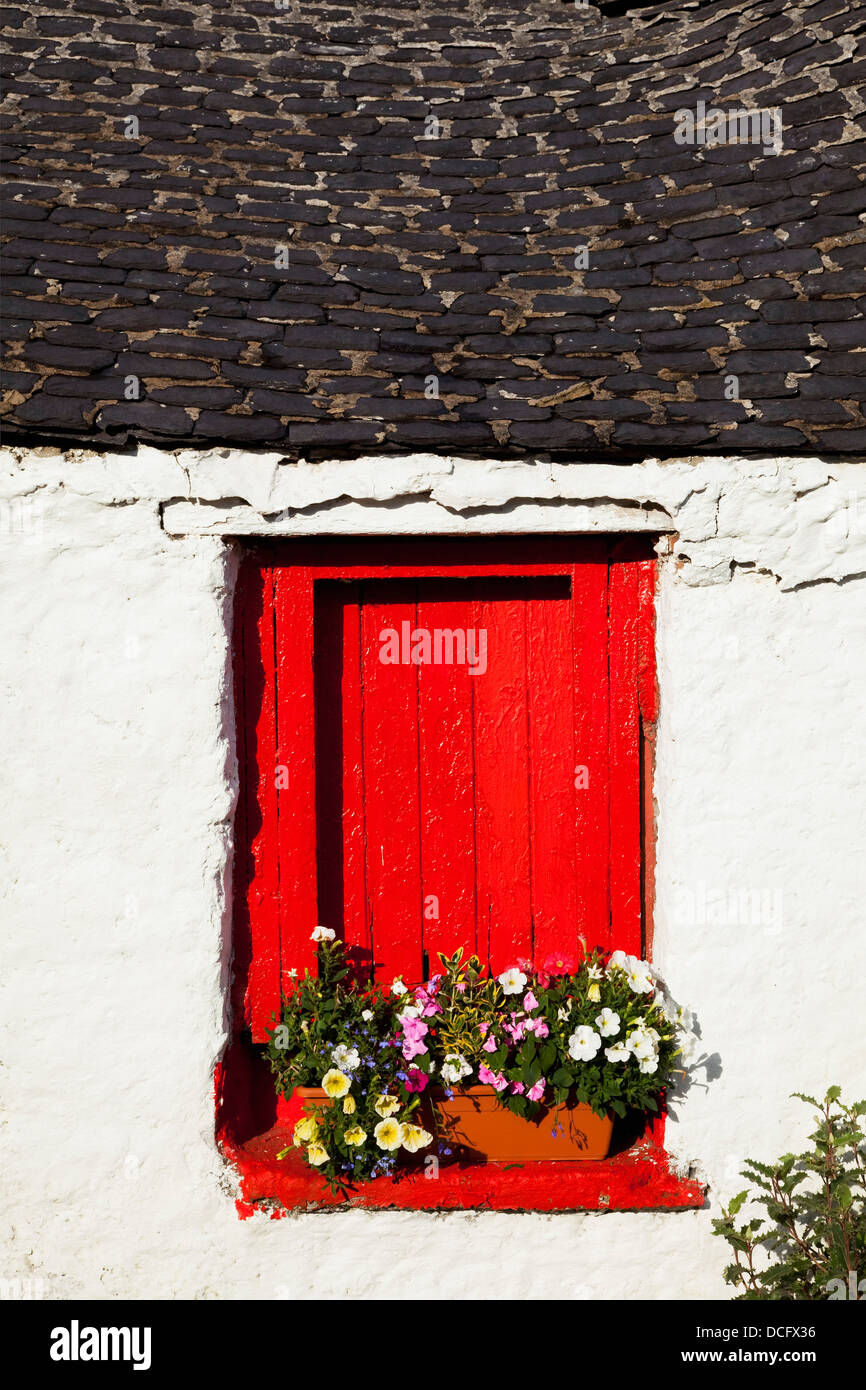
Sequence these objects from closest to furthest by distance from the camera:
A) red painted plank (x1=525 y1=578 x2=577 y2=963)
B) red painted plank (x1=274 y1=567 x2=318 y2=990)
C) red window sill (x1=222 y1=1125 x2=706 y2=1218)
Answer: red window sill (x1=222 y1=1125 x2=706 y2=1218) → red painted plank (x1=274 y1=567 x2=318 y2=990) → red painted plank (x1=525 y1=578 x2=577 y2=963)

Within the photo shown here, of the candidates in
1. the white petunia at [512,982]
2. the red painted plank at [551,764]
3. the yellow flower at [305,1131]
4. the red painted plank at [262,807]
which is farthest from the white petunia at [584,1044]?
the red painted plank at [262,807]

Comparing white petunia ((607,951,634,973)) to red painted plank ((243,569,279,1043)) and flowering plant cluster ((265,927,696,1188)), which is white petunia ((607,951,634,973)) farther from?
red painted plank ((243,569,279,1043))

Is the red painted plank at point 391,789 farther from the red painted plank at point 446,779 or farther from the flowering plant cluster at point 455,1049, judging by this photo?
the flowering plant cluster at point 455,1049

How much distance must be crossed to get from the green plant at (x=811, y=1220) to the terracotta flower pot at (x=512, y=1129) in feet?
1.52

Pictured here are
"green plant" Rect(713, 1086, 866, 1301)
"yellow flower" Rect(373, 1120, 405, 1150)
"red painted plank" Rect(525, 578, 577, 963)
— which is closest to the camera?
"green plant" Rect(713, 1086, 866, 1301)

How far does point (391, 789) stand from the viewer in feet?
11.9

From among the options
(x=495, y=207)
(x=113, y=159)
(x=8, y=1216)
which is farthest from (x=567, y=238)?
(x=8, y=1216)

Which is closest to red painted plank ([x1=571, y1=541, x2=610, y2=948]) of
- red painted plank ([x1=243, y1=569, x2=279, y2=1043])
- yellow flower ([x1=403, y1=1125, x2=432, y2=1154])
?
yellow flower ([x1=403, y1=1125, x2=432, y2=1154])

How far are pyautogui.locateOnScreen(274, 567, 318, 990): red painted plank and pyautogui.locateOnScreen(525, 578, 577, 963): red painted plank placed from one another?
74cm

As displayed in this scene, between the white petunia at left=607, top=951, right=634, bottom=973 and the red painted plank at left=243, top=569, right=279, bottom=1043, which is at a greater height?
the red painted plank at left=243, top=569, right=279, bottom=1043

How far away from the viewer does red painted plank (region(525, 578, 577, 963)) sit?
360cm

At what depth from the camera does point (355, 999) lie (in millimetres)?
3430

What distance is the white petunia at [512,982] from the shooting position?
3.40m

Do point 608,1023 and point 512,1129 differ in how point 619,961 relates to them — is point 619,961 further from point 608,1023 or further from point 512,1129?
point 512,1129
